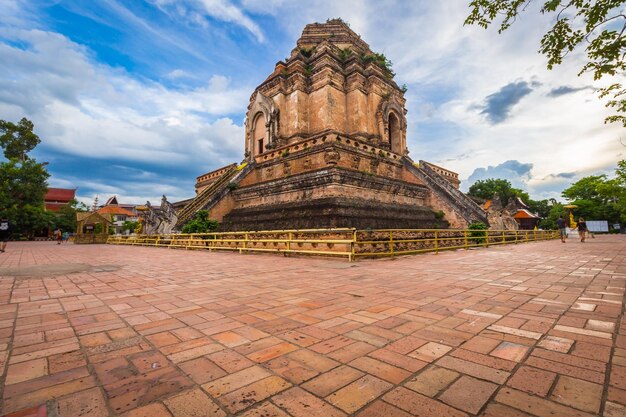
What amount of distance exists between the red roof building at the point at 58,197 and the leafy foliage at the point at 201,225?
154 ft

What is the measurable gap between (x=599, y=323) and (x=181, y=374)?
11.4ft

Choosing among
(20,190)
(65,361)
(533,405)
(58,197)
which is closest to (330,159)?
(65,361)

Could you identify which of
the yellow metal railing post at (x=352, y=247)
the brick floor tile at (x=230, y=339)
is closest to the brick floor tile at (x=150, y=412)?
the brick floor tile at (x=230, y=339)

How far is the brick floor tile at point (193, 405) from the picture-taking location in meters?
1.44

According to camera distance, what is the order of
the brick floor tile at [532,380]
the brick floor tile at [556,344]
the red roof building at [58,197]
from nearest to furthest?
1. the brick floor tile at [532,380]
2. the brick floor tile at [556,344]
3. the red roof building at [58,197]

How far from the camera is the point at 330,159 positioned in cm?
1345

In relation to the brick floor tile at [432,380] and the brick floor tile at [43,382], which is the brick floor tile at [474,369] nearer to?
the brick floor tile at [432,380]

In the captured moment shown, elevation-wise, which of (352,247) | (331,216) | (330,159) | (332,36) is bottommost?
(352,247)

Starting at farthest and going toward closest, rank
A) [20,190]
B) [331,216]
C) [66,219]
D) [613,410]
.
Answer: [66,219] < [20,190] < [331,216] < [613,410]

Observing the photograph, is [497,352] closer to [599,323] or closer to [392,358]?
[392,358]

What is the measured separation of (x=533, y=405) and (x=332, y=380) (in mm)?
1015

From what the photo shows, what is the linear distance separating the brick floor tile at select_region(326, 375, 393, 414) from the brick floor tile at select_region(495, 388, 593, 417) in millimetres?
581

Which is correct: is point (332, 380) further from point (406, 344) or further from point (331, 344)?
point (406, 344)

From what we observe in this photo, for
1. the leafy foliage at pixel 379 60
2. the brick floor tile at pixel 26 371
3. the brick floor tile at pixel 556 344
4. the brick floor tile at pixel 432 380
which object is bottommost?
the brick floor tile at pixel 432 380
